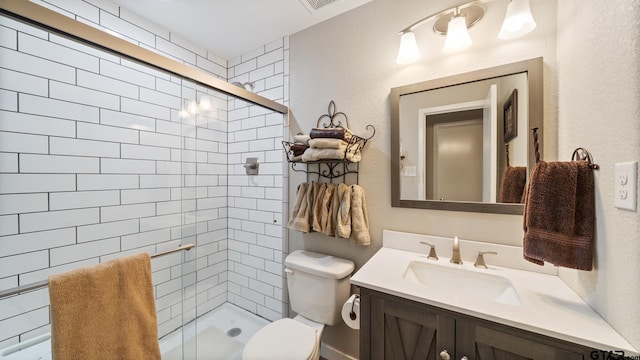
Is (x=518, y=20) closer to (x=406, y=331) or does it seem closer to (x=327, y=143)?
(x=327, y=143)

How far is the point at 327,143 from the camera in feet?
4.17

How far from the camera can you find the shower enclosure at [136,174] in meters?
1.04

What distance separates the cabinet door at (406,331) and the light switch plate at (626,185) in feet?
1.90

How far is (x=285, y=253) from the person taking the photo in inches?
68.7

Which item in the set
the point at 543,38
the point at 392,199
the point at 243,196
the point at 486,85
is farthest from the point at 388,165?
the point at 243,196

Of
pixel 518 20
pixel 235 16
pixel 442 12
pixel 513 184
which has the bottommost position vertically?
pixel 513 184

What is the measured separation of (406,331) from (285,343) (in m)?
0.64

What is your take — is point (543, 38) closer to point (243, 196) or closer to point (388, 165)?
point (388, 165)

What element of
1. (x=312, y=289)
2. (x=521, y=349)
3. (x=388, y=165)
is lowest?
(x=312, y=289)

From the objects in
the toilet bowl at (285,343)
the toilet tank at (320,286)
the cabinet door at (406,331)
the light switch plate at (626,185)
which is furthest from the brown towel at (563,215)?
the toilet bowl at (285,343)

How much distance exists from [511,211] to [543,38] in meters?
0.79

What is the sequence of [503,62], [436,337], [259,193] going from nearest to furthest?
Result: [436,337], [503,62], [259,193]

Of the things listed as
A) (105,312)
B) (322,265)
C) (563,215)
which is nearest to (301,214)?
(322,265)

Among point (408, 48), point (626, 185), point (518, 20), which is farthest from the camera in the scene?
point (408, 48)
